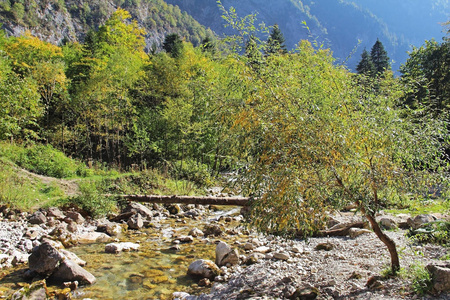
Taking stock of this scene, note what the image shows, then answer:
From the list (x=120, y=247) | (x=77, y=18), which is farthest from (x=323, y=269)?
(x=77, y=18)

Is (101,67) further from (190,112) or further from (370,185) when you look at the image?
(370,185)

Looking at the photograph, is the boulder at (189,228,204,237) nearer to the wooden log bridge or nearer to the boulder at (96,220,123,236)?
the wooden log bridge

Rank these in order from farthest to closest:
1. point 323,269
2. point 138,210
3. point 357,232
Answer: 1. point 138,210
2. point 357,232
3. point 323,269

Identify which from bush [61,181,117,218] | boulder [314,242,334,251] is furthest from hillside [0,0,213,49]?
boulder [314,242,334,251]

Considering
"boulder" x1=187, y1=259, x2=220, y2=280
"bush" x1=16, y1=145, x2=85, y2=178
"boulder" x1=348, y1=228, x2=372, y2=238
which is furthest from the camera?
"bush" x1=16, y1=145, x2=85, y2=178

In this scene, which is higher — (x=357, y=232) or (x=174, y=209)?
(x=357, y=232)

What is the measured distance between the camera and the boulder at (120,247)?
8.72m

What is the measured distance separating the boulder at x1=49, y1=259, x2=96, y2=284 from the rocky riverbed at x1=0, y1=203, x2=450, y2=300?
0.06m

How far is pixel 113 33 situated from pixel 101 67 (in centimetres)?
945

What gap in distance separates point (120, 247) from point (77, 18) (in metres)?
129

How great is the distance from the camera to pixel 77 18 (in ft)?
382

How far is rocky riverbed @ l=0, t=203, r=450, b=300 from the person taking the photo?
5.18 meters

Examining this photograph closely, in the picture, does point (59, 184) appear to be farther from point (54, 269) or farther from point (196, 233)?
point (54, 269)

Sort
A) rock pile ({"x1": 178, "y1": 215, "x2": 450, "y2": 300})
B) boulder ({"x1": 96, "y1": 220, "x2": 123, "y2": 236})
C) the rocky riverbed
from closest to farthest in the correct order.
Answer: rock pile ({"x1": 178, "y1": 215, "x2": 450, "y2": 300}), the rocky riverbed, boulder ({"x1": 96, "y1": 220, "x2": 123, "y2": 236})
